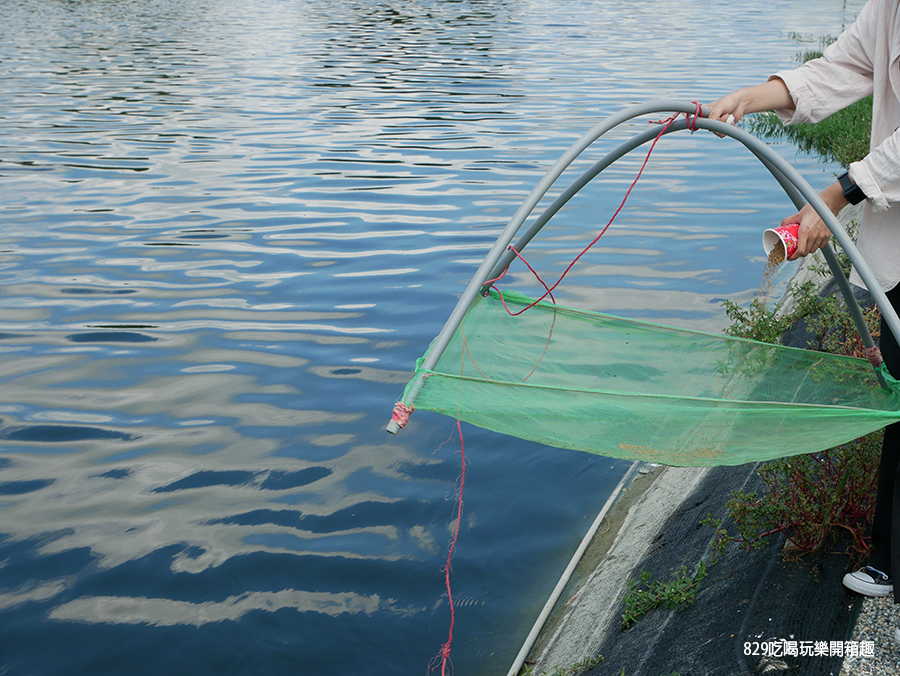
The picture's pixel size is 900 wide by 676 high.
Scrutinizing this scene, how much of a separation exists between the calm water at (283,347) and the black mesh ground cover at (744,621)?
3.00 feet

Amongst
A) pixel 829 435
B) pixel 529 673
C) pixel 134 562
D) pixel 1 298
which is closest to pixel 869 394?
pixel 829 435

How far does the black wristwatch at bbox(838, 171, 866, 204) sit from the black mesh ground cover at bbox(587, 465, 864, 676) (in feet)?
4.81

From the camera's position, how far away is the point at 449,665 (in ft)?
12.6

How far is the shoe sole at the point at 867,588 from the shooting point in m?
2.80

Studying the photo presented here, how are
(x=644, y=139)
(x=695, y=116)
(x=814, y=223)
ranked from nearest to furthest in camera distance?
(x=814, y=223) < (x=695, y=116) < (x=644, y=139)

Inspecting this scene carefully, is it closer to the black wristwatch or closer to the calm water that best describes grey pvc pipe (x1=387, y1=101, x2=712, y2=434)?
the black wristwatch

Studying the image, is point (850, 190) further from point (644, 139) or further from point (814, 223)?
point (644, 139)

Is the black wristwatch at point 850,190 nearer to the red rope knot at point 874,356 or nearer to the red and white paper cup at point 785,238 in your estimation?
the red and white paper cup at point 785,238

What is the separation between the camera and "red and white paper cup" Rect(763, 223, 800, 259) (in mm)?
2611

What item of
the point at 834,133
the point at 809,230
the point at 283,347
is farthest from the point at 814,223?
the point at 834,133

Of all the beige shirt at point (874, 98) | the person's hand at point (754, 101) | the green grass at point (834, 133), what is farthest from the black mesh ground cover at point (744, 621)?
the green grass at point (834, 133)

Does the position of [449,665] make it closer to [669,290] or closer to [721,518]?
[721,518]

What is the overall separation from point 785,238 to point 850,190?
24cm

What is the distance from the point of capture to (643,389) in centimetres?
388
